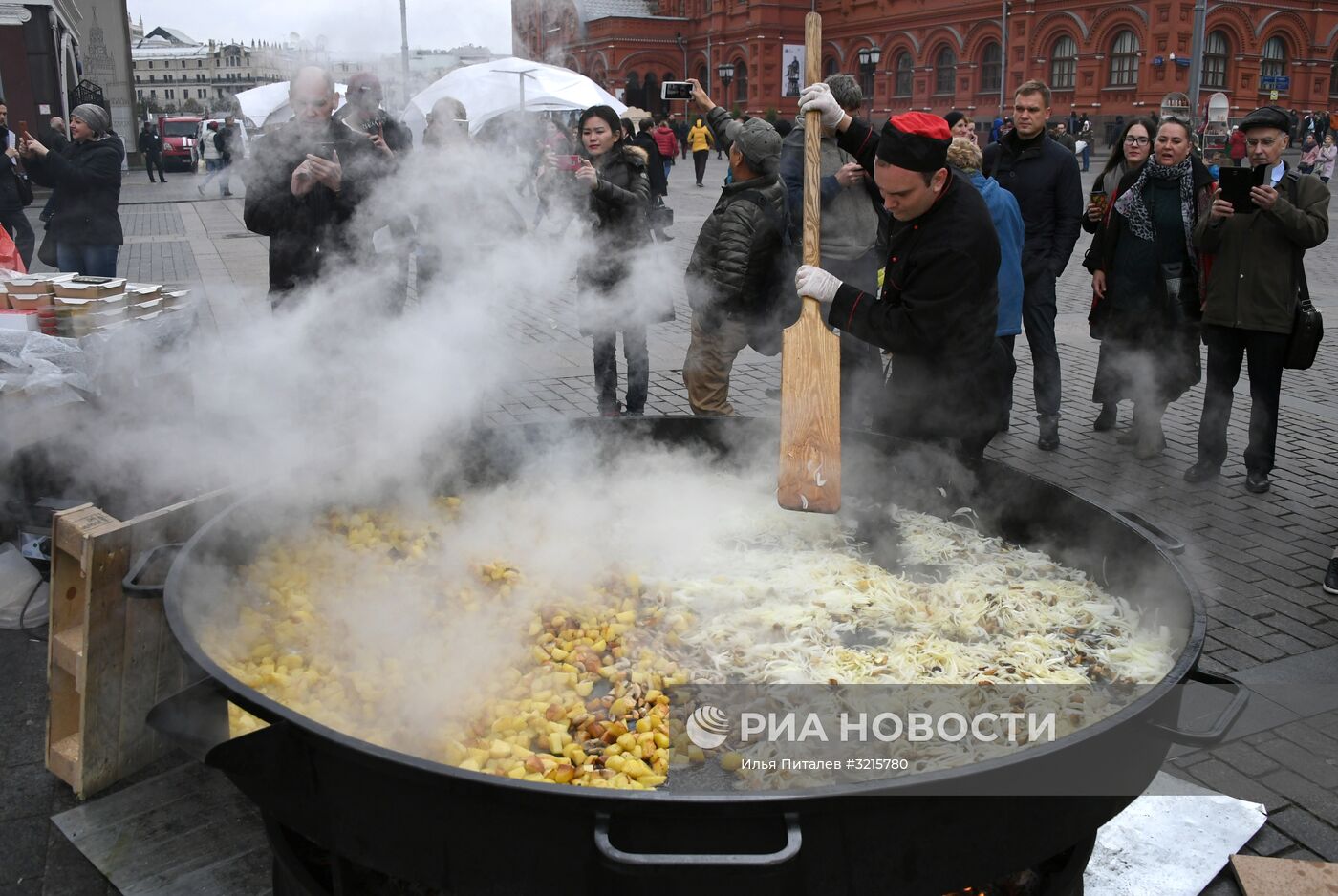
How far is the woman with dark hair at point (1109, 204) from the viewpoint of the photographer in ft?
22.8

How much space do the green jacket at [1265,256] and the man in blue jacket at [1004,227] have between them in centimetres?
106

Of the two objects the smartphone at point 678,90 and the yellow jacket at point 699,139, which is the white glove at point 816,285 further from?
the yellow jacket at point 699,139

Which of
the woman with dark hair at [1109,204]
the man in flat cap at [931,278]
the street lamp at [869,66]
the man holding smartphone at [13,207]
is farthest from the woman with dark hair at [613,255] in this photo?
the street lamp at [869,66]

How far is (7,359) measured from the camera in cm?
439

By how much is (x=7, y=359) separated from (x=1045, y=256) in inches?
235

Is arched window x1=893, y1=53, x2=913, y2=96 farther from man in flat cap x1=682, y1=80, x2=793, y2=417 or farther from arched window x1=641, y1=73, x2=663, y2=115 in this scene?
man in flat cap x1=682, y1=80, x2=793, y2=417

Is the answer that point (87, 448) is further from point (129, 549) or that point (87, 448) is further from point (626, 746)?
point (626, 746)

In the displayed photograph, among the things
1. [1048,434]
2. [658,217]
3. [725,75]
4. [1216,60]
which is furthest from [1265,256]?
[725,75]

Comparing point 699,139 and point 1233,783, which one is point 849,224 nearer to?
point 1233,783

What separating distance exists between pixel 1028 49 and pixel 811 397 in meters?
44.8

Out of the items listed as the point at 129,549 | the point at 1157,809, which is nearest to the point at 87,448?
the point at 129,549

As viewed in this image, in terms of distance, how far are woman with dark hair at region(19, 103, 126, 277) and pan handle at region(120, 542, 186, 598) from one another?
6628 millimetres

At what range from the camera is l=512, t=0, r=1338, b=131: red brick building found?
126 feet

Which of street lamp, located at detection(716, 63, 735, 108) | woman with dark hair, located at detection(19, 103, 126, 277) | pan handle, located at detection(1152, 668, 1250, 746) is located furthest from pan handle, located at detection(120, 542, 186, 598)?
street lamp, located at detection(716, 63, 735, 108)
